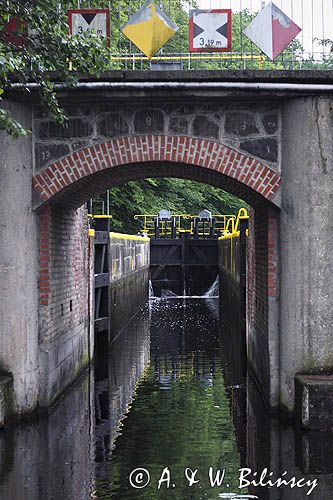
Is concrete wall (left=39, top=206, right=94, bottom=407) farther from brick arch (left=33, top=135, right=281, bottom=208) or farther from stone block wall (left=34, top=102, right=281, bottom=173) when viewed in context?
stone block wall (left=34, top=102, right=281, bottom=173)

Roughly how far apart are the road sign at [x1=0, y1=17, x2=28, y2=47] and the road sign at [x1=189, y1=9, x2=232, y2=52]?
6.75ft

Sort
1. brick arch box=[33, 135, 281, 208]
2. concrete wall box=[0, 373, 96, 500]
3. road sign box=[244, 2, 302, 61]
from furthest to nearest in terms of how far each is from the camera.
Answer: brick arch box=[33, 135, 281, 208] < road sign box=[244, 2, 302, 61] < concrete wall box=[0, 373, 96, 500]

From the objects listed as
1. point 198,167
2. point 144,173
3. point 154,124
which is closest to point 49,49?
point 154,124

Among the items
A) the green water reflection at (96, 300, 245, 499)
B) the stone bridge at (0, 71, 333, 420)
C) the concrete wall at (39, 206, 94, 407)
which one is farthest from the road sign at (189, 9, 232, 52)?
the green water reflection at (96, 300, 245, 499)

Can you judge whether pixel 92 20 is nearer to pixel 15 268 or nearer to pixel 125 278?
pixel 15 268

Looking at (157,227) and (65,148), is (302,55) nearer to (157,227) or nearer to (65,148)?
(65,148)

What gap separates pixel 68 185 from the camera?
10.6 m

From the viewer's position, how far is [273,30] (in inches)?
410

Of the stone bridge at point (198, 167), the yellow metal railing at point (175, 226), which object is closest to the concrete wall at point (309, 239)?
the stone bridge at point (198, 167)

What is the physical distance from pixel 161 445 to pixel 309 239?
3033 millimetres

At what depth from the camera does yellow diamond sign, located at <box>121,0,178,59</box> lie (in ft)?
33.7

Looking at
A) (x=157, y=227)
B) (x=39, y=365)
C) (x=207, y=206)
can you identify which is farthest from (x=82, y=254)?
(x=207, y=206)

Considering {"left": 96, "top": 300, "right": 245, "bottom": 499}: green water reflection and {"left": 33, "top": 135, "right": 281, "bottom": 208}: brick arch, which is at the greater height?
{"left": 33, "top": 135, "right": 281, "bottom": 208}: brick arch

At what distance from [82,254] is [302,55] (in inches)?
235
